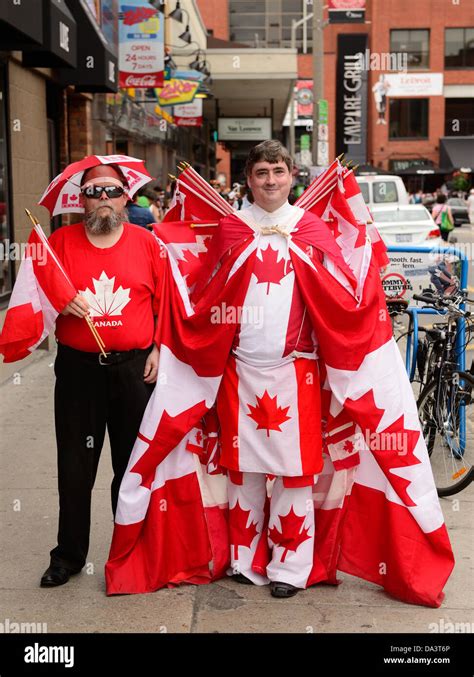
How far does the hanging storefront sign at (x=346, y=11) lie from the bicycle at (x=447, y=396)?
18869 millimetres

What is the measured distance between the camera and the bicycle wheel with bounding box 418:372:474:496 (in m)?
5.67

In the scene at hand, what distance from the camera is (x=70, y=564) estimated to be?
4.45m

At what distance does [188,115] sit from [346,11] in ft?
16.7

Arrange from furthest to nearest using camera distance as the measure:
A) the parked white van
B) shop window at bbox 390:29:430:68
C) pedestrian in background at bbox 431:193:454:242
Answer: shop window at bbox 390:29:430:68 < the parked white van < pedestrian in background at bbox 431:193:454:242

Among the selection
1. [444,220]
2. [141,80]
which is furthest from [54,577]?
[444,220]

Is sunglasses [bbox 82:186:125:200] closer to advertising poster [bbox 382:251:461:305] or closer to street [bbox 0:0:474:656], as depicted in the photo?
street [bbox 0:0:474:656]

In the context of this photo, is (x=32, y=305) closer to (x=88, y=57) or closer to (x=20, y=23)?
(x=20, y=23)

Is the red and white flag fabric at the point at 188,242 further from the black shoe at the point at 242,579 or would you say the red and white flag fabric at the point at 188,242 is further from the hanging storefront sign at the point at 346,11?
the hanging storefront sign at the point at 346,11

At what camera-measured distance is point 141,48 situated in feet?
51.0

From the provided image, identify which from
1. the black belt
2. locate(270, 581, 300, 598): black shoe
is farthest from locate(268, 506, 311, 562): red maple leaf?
the black belt

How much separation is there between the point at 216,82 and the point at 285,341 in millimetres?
23875

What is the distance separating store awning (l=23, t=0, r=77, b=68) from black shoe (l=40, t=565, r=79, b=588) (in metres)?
6.08

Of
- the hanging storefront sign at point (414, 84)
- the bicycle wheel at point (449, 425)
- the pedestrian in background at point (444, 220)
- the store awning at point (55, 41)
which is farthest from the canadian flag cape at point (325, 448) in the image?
the hanging storefront sign at point (414, 84)

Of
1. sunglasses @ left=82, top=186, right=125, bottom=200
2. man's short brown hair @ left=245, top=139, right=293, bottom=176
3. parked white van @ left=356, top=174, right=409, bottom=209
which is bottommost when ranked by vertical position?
sunglasses @ left=82, top=186, right=125, bottom=200
